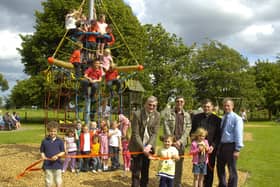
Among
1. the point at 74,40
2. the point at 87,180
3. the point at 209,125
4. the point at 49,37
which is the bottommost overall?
the point at 87,180

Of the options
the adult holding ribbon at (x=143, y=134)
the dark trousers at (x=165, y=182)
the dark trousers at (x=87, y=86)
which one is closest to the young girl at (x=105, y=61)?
the dark trousers at (x=87, y=86)

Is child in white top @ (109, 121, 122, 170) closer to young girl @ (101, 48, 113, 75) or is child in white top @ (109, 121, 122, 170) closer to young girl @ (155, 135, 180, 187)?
young girl @ (101, 48, 113, 75)

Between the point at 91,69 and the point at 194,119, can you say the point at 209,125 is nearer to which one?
the point at 194,119

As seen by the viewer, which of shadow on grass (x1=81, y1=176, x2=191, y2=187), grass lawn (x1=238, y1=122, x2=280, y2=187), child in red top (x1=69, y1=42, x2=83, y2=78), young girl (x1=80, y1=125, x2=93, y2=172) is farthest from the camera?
child in red top (x1=69, y1=42, x2=83, y2=78)

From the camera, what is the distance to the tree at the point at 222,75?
149ft

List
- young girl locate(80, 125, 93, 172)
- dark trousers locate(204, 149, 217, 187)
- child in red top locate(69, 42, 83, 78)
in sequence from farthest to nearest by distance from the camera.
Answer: child in red top locate(69, 42, 83, 78)
young girl locate(80, 125, 93, 172)
dark trousers locate(204, 149, 217, 187)

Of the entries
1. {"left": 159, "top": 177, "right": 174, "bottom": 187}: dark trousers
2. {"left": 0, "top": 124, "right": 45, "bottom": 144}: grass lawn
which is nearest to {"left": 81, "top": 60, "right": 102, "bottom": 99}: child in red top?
{"left": 159, "top": 177, "right": 174, "bottom": 187}: dark trousers

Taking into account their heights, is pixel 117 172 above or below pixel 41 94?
below

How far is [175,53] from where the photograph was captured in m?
33.2

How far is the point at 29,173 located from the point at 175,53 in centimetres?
2708

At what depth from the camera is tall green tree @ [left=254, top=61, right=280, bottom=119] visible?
157ft

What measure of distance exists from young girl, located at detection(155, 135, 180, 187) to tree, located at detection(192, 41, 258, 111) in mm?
38885

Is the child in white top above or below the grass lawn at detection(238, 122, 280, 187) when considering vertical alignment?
above

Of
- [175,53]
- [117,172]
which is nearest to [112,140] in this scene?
[117,172]
